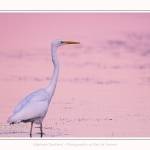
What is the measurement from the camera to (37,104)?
8.91 meters

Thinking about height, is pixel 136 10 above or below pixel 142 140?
above

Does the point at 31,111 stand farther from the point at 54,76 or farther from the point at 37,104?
the point at 54,76

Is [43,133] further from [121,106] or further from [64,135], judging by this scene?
[121,106]

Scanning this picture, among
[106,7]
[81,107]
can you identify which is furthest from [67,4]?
[81,107]

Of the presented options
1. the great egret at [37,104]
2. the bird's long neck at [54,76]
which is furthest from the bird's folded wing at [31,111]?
the bird's long neck at [54,76]

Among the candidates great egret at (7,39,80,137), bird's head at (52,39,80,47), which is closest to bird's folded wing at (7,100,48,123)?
great egret at (7,39,80,137)

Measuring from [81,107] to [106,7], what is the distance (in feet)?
4.15

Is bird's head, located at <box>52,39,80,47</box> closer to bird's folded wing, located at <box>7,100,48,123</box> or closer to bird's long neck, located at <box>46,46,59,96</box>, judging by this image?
bird's long neck, located at <box>46,46,59,96</box>

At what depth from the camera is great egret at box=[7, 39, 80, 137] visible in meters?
8.73

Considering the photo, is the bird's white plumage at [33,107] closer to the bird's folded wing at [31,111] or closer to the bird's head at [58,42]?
the bird's folded wing at [31,111]

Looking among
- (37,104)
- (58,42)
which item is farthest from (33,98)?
(58,42)

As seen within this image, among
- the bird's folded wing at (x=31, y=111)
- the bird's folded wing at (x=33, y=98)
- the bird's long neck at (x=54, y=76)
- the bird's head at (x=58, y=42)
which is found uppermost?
the bird's head at (x=58, y=42)

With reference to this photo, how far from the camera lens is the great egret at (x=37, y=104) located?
8734 mm

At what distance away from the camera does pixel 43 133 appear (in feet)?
30.5
